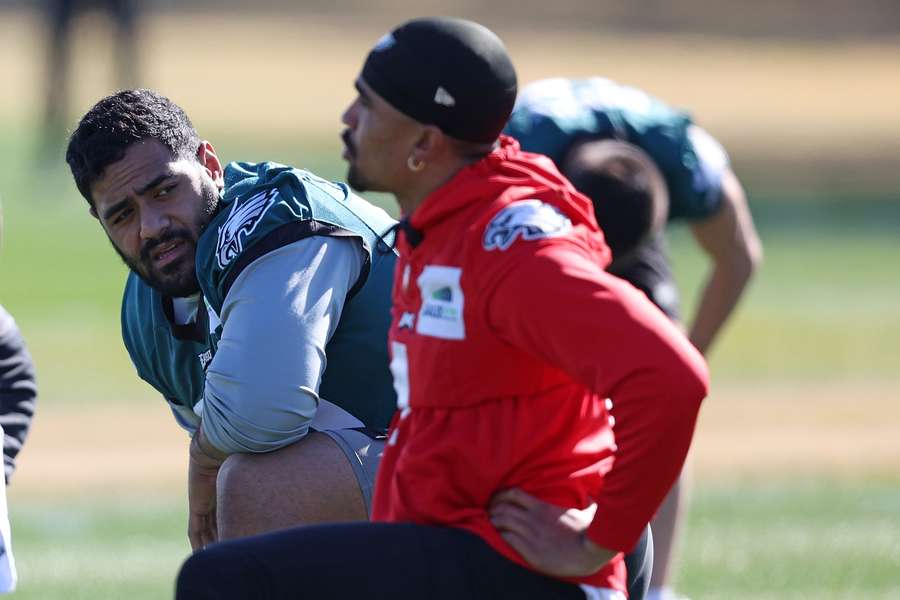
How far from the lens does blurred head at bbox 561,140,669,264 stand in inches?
211

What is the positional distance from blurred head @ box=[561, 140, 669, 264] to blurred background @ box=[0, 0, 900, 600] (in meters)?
1.83

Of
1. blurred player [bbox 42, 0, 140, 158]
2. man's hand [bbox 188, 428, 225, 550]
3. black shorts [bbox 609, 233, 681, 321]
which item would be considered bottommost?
blurred player [bbox 42, 0, 140, 158]

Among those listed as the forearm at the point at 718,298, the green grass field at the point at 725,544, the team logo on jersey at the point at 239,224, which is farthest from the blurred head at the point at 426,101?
the green grass field at the point at 725,544

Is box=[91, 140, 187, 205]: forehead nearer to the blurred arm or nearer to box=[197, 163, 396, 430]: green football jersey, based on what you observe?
box=[197, 163, 396, 430]: green football jersey

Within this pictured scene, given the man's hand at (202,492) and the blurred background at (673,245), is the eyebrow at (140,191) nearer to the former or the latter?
the man's hand at (202,492)

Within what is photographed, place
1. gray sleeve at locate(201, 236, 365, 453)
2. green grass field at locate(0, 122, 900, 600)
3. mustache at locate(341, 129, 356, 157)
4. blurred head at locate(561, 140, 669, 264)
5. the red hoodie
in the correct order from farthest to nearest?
green grass field at locate(0, 122, 900, 600)
blurred head at locate(561, 140, 669, 264)
gray sleeve at locate(201, 236, 365, 453)
mustache at locate(341, 129, 356, 157)
the red hoodie

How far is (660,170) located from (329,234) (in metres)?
2.14

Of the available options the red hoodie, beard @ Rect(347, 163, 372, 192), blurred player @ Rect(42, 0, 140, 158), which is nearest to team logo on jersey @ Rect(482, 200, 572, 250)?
the red hoodie

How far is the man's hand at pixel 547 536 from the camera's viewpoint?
3014 mm

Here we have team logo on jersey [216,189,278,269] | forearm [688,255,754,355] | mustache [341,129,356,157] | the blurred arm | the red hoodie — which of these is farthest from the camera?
forearm [688,255,754,355]

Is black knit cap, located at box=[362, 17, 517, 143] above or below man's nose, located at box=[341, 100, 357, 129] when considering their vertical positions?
above

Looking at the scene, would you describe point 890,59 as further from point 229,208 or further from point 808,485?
point 229,208

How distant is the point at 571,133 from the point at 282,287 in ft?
6.76

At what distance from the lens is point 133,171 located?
13.5 ft
